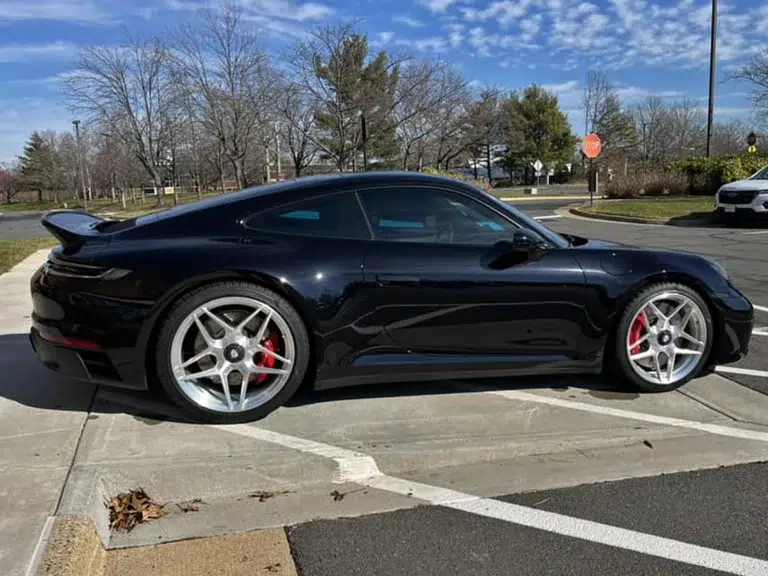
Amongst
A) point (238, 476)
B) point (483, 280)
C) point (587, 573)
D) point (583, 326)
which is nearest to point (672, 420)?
point (583, 326)

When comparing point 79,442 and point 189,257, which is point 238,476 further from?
point 189,257

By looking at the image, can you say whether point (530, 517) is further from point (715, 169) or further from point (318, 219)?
point (715, 169)

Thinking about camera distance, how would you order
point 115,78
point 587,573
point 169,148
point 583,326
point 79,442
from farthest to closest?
1. point 169,148
2. point 115,78
3. point 583,326
4. point 79,442
5. point 587,573

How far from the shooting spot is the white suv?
47.4 feet

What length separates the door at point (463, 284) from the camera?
3.41 meters

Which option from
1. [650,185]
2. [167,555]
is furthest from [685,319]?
[650,185]

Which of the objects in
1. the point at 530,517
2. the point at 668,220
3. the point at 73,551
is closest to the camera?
the point at 73,551

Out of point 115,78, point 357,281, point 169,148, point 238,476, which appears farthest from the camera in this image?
point 169,148

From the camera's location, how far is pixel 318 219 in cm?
351

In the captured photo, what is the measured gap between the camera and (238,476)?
285cm

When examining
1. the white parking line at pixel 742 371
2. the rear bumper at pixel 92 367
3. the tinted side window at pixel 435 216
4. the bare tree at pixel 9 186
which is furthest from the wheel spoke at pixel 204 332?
the bare tree at pixel 9 186

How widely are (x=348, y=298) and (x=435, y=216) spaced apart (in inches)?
29.4

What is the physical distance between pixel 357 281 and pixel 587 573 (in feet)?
5.88

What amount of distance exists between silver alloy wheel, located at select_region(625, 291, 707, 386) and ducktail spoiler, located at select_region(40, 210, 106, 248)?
3.17 meters
